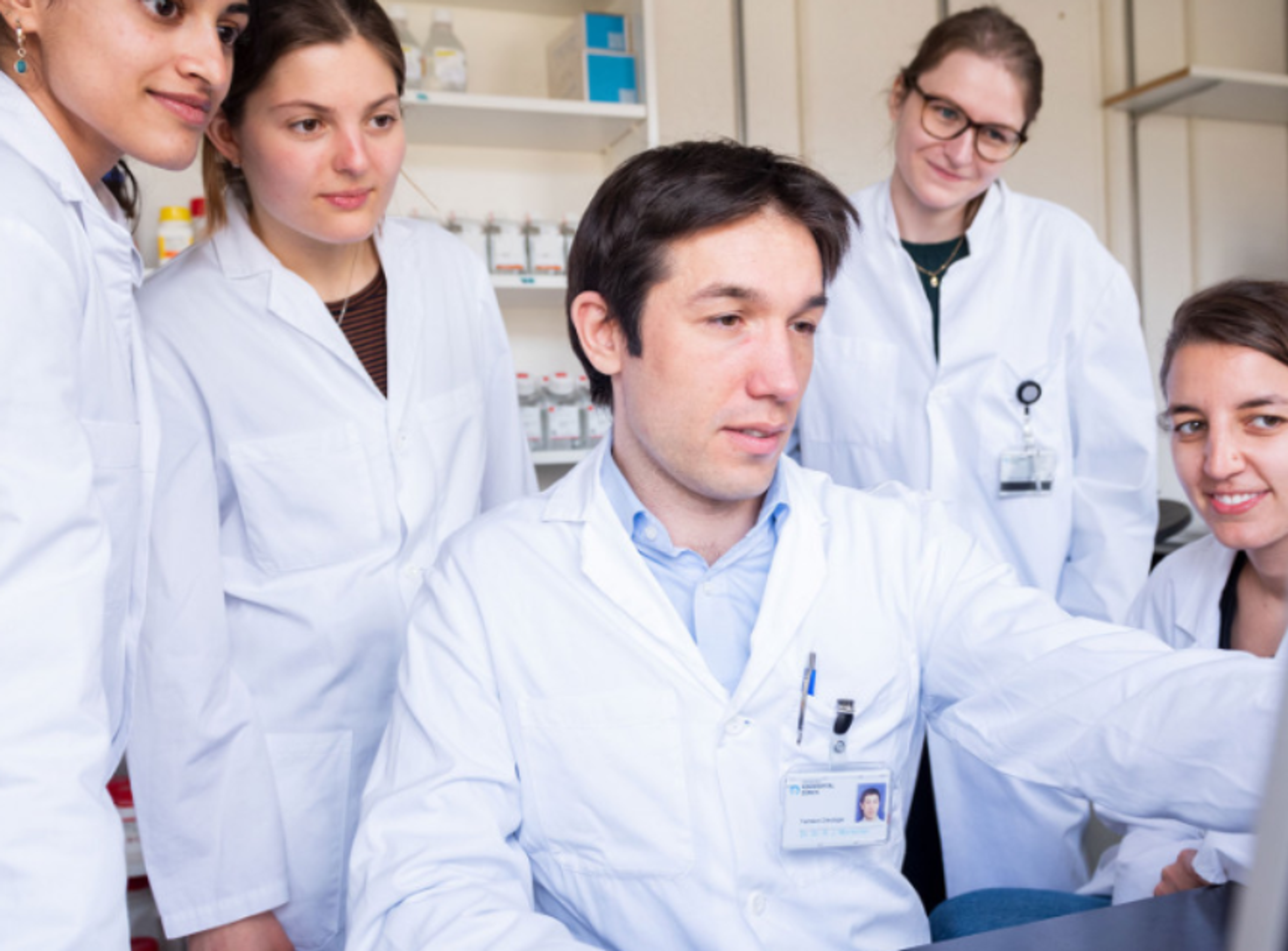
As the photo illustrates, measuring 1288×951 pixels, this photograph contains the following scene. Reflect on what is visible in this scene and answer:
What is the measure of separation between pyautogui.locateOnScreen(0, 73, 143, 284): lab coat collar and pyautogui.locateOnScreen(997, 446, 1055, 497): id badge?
134 centimetres

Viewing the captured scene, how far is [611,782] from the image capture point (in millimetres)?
1104

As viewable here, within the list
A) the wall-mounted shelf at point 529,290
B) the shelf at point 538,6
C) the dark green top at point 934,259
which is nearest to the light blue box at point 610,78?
the shelf at point 538,6

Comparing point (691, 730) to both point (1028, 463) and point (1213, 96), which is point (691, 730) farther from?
point (1213, 96)

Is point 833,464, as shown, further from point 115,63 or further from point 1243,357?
point 115,63

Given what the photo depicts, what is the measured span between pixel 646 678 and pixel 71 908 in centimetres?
54

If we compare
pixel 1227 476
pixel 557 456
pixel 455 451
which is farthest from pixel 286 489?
pixel 557 456

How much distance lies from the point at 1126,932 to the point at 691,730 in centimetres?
44

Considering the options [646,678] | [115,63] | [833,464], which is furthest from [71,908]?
[833,464]

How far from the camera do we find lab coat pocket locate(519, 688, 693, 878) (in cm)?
108

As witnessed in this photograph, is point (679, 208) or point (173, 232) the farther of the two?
point (173, 232)

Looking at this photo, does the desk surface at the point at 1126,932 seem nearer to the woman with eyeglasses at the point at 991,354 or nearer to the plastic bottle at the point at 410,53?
the woman with eyeglasses at the point at 991,354

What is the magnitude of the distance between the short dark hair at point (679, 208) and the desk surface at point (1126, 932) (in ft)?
2.43

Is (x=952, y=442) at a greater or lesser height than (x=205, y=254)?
lesser

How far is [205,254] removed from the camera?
4.84 feet
